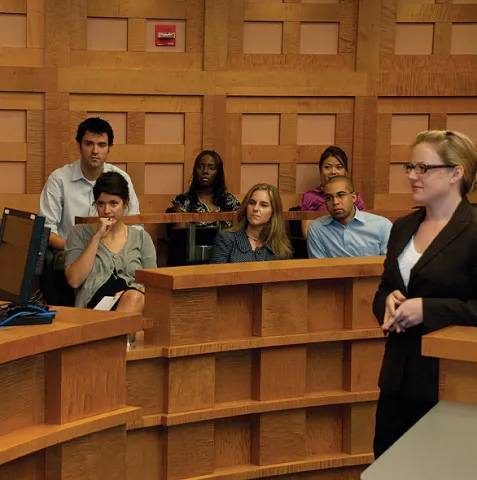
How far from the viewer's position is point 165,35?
6621mm

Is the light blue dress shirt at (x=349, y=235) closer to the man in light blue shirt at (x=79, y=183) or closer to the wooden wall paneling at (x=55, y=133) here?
the man in light blue shirt at (x=79, y=183)

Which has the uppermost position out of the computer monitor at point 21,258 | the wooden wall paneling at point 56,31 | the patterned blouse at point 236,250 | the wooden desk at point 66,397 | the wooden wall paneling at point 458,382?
the wooden wall paneling at point 56,31

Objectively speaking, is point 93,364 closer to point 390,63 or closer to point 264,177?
point 264,177

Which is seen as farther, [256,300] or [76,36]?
[76,36]

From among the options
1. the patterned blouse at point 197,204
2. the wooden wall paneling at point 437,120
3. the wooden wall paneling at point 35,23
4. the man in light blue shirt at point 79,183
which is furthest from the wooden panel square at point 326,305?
the wooden wall paneling at point 437,120

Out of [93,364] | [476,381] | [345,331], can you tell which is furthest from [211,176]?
[476,381]

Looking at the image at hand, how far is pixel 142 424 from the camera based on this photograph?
3.89 meters

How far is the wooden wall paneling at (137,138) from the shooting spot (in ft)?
21.6

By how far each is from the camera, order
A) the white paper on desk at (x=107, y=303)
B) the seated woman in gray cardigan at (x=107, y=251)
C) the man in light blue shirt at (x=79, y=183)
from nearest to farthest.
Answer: the white paper on desk at (x=107, y=303) < the seated woman in gray cardigan at (x=107, y=251) < the man in light blue shirt at (x=79, y=183)

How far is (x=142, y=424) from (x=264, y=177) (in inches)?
125

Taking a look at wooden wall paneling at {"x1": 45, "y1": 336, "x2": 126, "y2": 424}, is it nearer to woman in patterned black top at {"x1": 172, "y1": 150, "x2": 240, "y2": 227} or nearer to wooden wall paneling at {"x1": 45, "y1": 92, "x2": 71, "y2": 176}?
woman in patterned black top at {"x1": 172, "y1": 150, "x2": 240, "y2": 227}

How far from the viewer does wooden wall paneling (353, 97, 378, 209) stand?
272 inches

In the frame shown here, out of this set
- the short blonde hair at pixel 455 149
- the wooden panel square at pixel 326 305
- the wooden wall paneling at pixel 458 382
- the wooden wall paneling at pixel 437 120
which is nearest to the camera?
the wooden wall paneling at pixel 458 382

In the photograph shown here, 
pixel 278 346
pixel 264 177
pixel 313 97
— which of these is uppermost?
pixel 313 97
